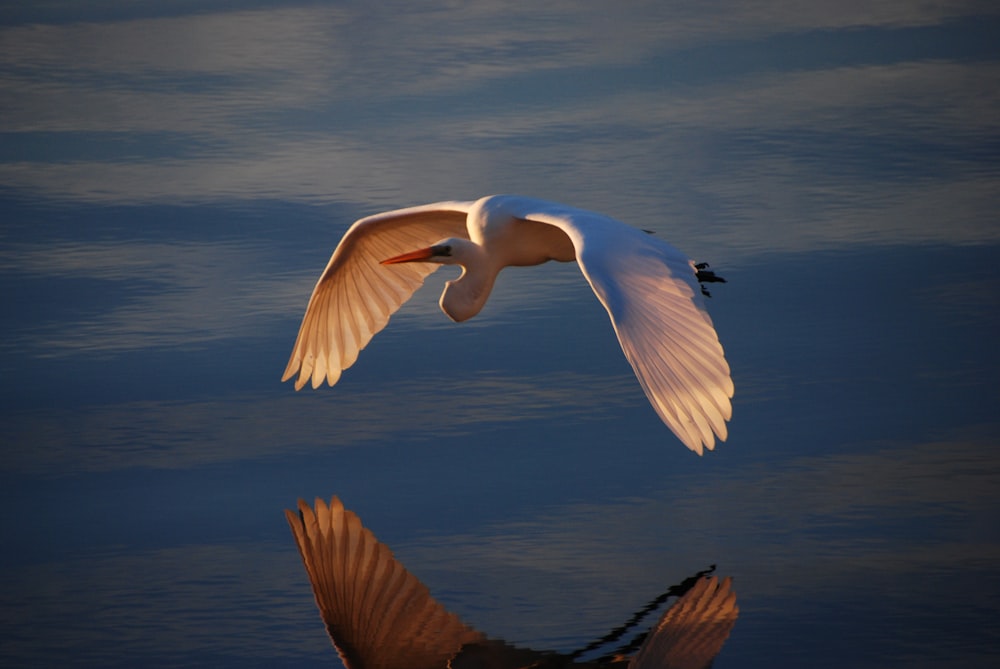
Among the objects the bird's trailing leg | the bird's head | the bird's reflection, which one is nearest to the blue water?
the bird's reflection

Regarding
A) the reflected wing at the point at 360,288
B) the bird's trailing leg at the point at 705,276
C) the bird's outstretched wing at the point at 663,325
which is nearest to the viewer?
the bird's outstretched wing at the point at 663,325

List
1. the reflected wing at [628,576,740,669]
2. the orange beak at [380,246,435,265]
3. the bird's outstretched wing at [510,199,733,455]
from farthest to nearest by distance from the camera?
the orange beak at [380,246,435,265]
the bird's outstretched wing at [510,199,733,455]
the reflected wing at [628,576,740,669]

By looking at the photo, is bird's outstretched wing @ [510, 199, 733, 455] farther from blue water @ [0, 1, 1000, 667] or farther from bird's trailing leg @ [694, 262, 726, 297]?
bird's trailing leg @ [694, 262, 726, 297]

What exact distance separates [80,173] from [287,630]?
4.92 meters

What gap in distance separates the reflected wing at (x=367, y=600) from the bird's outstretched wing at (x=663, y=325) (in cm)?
85

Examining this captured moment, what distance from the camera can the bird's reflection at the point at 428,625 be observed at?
430 cm

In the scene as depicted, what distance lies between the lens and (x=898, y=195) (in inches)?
314

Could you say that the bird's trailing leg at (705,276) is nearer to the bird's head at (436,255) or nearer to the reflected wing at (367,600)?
the bird's head at (436,255)

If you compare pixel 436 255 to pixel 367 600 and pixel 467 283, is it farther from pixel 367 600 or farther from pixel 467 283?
pixel 367 600

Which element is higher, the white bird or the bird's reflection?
the white bird

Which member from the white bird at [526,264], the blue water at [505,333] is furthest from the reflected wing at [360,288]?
the blue water at [505,333]

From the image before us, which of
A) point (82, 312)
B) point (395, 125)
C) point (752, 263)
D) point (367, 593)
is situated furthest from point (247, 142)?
point (367, 593)

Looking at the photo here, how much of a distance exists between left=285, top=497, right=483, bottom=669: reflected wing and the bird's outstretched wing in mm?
847

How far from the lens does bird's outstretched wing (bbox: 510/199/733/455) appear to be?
4.71m
